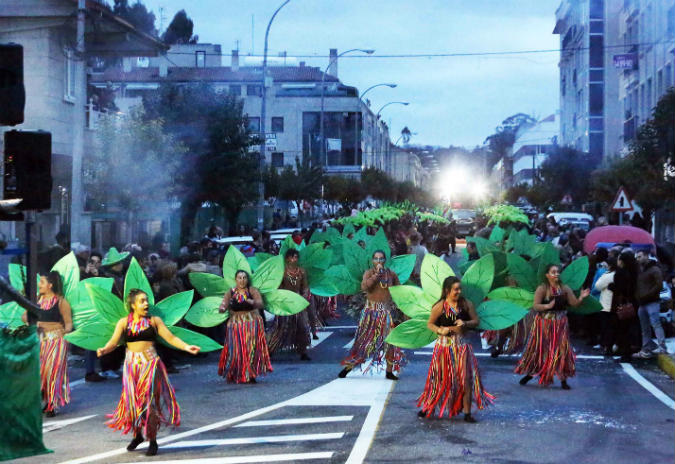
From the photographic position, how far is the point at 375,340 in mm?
14172

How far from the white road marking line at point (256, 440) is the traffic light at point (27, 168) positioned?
270 cm

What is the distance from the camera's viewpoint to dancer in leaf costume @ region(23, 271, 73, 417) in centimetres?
1197

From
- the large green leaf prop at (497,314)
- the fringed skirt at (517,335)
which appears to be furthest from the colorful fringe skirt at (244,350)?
the fringed skirt at (517,335)

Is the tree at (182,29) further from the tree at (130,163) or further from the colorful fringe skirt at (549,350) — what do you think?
the colorful fringe skirt at (549,350)

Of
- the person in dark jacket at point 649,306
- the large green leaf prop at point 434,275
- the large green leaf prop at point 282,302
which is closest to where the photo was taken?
the large green leaf prop at point 434,275

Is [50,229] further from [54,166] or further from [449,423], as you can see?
[449,423]

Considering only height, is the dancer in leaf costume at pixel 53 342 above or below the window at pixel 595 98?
below

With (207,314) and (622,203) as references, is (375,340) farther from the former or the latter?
(622,203)

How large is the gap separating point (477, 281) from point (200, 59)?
82.4 meters

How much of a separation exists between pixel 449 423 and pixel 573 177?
58582 mm

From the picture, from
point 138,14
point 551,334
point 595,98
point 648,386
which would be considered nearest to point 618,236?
point 648,386

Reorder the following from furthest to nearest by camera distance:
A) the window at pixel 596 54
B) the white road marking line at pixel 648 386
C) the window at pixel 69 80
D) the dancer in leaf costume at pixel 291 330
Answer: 1. the window at pixel 596 54
2. the window at pixel 69 80
3. the dancer in leaf costume at pixel 291 330
4. the white road marking line at pixel 648 386

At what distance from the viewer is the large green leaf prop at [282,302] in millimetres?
15000

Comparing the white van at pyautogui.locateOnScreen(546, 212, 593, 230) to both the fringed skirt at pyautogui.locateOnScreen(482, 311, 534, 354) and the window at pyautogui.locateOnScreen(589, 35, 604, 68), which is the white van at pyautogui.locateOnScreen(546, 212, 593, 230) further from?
the window at pyautogui.locateOnScreen(589, 35, 604, 68)
